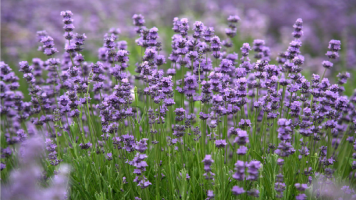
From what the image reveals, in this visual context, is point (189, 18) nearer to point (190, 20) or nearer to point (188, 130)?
point (190, 20)

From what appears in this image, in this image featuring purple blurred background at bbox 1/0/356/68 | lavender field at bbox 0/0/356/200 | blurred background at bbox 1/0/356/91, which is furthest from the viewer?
purple blurred background at bbox 1/0/356/68

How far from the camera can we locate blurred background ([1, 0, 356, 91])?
1014 centimetres

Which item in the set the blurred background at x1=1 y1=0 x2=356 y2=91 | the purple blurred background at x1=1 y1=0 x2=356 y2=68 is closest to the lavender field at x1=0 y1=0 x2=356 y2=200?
the blurred background at x1=1 y1=0 x2=356 y2=91

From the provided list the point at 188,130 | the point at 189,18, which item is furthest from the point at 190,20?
the point at 188,130

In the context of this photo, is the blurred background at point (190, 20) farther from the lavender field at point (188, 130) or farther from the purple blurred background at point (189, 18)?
the lavender field at point (188, 130)

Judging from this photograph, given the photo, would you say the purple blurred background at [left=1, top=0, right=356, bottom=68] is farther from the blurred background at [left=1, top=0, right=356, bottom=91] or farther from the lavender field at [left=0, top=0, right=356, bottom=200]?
the lavender field at [left=0, top=0, right=356, bottom=200]

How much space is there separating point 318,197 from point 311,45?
11723 mm

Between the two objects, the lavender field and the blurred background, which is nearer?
the lavender field

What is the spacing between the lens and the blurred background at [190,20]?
10141mm

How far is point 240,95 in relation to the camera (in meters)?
3.01

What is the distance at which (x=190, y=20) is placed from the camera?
32.0ft

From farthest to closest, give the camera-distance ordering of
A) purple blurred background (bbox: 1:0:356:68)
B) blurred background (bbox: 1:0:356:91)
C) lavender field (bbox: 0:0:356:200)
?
purple blurred background (bbox: 1:0:356:68) < blurred background (bbox: 1:0:356:91) < lavender field (bbox: 0:0:356:200)

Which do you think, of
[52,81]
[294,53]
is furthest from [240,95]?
[52,81]

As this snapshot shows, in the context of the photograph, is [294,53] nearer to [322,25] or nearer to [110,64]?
[110,64]
